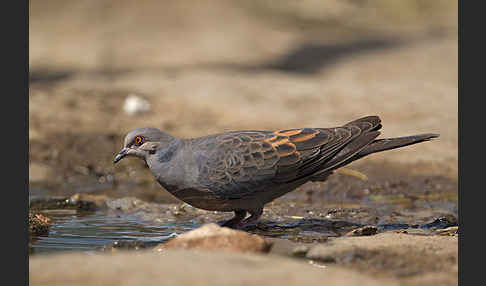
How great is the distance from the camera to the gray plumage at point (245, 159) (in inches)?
226

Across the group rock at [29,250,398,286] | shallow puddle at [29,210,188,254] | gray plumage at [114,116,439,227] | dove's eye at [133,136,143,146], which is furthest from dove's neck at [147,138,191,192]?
rock at [29,250,398,286]

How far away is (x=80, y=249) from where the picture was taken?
17.5 ft

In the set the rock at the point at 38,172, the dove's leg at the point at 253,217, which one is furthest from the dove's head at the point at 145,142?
the rock at the point at 38,172

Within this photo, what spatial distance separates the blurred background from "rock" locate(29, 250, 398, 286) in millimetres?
4108

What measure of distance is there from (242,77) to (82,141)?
402 centimetres

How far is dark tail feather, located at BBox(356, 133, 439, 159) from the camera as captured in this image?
5910 millimetres

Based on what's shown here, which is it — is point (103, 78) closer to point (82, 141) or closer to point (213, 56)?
point (213, 56)

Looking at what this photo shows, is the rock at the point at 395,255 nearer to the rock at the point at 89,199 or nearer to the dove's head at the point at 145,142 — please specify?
the dove's head at the point at 145,142

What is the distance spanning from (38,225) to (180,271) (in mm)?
2534

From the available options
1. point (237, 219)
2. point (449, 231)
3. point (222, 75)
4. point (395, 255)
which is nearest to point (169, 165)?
point (237, 219)

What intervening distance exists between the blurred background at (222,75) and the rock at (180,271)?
411 centimetres

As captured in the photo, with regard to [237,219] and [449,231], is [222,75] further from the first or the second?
[449,231]

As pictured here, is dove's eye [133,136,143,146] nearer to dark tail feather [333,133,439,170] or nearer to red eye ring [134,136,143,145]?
red eye ring [134,136,143,145]

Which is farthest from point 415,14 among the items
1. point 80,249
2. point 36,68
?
point 80,249
